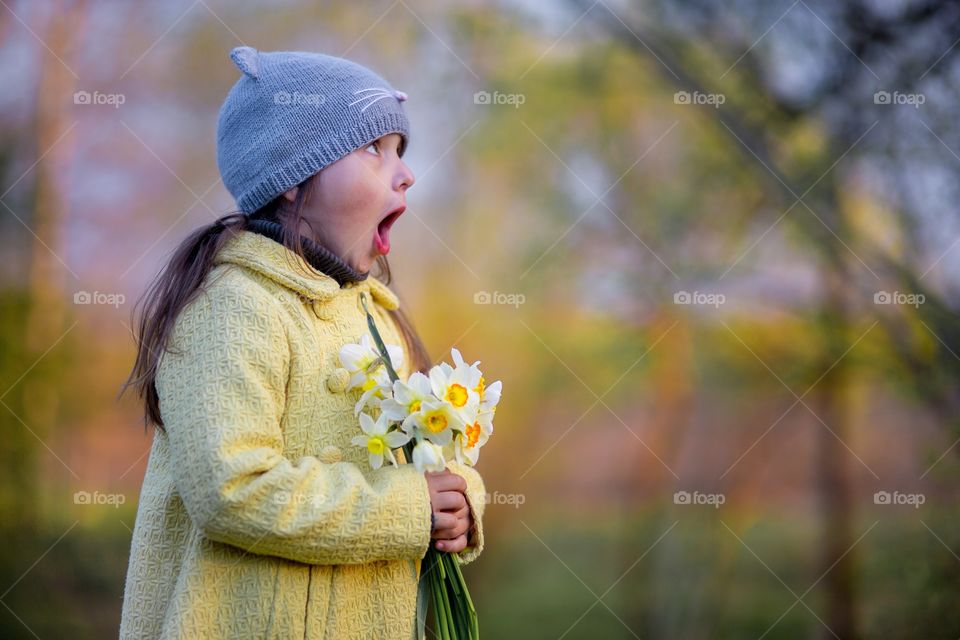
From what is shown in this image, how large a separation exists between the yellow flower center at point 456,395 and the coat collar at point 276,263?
25cm

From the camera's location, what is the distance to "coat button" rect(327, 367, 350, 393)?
4.29 ft

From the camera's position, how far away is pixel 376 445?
1260mm

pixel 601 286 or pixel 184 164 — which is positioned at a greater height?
pixel 184 164

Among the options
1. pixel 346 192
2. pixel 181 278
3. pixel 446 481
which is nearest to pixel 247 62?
pixel 346 192

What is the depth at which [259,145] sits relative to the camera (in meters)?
1.42

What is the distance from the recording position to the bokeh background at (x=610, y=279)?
3.42 meters

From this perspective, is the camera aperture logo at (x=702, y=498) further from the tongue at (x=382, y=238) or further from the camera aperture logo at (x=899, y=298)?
the tongue at (x=382, y=238)

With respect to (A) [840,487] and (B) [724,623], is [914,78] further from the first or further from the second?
(B) [724,623]

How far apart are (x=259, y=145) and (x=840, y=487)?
3.09 meters

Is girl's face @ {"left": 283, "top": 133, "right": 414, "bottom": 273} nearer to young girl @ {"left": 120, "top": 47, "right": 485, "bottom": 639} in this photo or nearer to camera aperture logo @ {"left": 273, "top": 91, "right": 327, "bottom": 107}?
young girl @ {"left": 120, "top": 47, "right": 485, "bottom": 639}

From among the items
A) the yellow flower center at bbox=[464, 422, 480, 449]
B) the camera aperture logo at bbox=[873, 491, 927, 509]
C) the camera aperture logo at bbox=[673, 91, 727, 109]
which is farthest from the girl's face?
the camera aperture logo at bbox=[873, 491, 927, 509]

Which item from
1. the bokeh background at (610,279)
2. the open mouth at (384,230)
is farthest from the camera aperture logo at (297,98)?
the bokeh background at (610,279)

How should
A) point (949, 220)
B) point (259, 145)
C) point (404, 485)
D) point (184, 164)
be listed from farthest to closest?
point (184, 164), point (949, 220), point (259, 145), point (404, 485)

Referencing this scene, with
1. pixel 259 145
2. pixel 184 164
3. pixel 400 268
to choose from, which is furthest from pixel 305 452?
pixel 184 164
